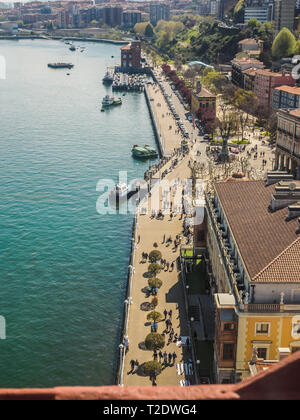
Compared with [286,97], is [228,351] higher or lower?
lower

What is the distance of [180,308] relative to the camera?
32031 millimetres

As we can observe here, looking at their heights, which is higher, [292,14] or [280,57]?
[292,14]

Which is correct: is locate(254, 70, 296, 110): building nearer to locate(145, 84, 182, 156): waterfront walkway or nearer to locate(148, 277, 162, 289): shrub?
locate(145, 84, 182, 156): waterfront walkway

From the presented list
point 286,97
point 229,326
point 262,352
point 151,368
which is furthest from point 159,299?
point 286,97

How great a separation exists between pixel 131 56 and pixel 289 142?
119728 millimetres

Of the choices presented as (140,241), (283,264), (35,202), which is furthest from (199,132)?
(283,264)

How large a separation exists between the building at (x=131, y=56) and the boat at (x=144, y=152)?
3927 inches

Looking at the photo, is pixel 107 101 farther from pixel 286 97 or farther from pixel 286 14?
pixel 286 14

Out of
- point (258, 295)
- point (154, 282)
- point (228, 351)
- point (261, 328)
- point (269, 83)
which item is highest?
point (269, 83)

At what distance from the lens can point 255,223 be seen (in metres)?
28.5

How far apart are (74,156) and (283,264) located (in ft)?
170

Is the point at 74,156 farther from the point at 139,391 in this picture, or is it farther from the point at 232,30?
the point at 232,30

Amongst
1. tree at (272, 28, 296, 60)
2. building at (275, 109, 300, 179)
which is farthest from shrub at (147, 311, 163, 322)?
tree at (272, 28, 296, 60)

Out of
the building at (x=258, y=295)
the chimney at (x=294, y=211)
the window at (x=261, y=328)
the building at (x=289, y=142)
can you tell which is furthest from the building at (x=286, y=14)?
the window at (x=261, y=328)
